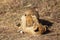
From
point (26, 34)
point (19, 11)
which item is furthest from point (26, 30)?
point (19, 11)

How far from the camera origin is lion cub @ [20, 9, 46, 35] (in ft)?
25.3

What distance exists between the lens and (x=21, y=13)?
400 inches

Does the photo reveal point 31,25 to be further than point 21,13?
No

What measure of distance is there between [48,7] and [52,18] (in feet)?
2.99

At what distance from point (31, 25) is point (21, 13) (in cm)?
234

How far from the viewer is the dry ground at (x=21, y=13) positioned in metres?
7.97

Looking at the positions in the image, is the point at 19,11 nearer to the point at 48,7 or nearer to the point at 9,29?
the point at 48,7

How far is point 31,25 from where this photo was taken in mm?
7902

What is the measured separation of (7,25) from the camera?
29.3ft

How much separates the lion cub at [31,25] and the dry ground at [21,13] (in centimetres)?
16

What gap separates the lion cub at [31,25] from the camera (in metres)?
7.71

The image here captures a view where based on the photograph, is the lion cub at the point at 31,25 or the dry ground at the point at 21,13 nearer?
the lion cub at the point at 31,25

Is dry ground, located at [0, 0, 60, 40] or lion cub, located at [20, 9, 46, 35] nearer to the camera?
lion cub, located at [20, 9, 46, 35]

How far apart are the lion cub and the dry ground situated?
16 centimetres
